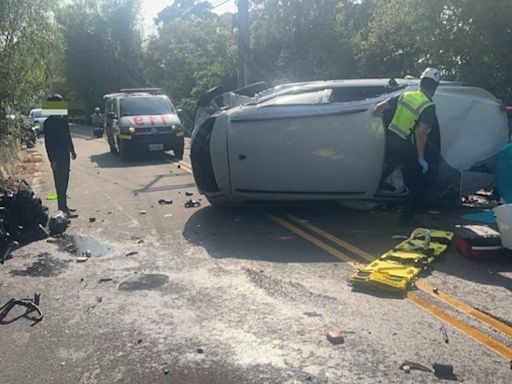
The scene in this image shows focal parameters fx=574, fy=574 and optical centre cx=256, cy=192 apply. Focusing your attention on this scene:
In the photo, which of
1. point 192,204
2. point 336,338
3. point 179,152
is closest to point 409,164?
point 192,204

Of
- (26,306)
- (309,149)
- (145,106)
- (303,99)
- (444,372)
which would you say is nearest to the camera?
(444,372)

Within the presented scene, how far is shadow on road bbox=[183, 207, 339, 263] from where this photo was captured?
6.13 meters

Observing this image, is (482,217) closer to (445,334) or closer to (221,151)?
(221,151)

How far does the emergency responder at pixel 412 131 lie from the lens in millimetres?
6809

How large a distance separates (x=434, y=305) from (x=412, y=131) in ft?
9.38

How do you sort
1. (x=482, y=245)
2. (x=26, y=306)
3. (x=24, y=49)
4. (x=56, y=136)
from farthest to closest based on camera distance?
(x=24, y=49) < (x=56, y=136) < (x=482, y=245) < (x=26, y=306)

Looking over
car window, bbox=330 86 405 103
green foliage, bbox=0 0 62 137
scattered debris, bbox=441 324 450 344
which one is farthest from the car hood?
scattered debris, bbox=441 324 450 344

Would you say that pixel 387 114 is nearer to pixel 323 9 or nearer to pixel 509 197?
pixel 509 197

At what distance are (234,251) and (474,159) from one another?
11.6 ft

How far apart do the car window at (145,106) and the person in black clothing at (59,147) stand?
7897 mm

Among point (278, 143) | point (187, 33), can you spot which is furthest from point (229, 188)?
point (187, 33)

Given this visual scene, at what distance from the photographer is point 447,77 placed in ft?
39.4

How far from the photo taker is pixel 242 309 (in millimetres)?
4602

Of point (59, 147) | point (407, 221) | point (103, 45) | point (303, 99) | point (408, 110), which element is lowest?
point (407, 221)
